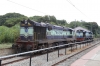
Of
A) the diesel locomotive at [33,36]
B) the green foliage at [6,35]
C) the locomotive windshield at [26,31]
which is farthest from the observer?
the green foliage at [6,35]

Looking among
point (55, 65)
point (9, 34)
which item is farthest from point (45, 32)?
point (55, 65)

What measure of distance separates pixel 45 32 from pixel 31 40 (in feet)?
9.40

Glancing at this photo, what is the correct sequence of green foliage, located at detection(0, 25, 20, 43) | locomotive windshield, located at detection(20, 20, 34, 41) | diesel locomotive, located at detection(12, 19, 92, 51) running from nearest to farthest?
1. diesel locomotive, located at detection(12, 19, 92, 51)
2. locomotive windshield, located at detection(20, 20, 34, 41)
3. green foliage, located at detection(0, 25, 20, 43)

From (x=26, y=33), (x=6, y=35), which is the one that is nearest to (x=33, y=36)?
(x=26, y=33)

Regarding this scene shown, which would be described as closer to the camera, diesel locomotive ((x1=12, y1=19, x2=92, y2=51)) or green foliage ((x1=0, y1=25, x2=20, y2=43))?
diesel locomotive ((x1=12, y1=19, x2=92, y2=51))

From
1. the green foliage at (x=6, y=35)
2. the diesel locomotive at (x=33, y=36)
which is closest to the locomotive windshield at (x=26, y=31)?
the diesel locomotive at (x=33, y=36)

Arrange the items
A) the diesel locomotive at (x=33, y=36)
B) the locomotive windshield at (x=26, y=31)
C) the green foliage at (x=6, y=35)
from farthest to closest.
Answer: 1. the green foliage at (x=6, y=35)
2. the locomotive windshield at (x=26, y=31)
3. the diesel locomotive at (x=33, y=36)

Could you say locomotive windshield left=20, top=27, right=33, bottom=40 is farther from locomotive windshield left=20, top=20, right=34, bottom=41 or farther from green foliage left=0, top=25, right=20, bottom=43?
green foliage left=0, top=25, right=20, bottom=43

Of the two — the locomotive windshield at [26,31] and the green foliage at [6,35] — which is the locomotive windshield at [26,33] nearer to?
the locomotive windshield at [26,31]

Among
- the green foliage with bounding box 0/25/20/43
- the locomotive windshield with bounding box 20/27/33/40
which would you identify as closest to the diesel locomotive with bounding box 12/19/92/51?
the locomotive windshield with bounding box 20/27/33/40

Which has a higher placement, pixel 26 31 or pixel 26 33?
pixel 26 31

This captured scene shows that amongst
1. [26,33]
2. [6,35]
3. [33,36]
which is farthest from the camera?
[6,35]

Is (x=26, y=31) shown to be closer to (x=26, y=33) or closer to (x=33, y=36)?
(x=26, y=33)

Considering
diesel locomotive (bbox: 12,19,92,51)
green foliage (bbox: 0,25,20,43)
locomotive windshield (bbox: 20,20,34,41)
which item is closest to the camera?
diesel locomotive (bbox: 12,19,92,51)
